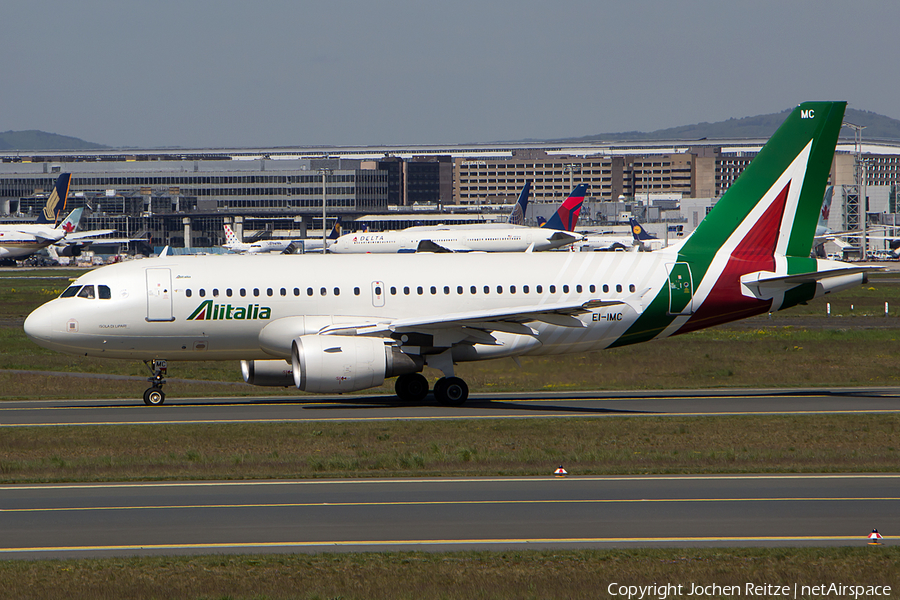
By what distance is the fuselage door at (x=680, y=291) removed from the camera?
97.7 feet

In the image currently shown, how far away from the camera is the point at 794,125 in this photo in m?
31.2

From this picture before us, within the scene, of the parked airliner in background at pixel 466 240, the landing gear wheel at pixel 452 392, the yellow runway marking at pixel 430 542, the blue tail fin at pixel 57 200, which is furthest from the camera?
the blue tail fin at pixel 57 200

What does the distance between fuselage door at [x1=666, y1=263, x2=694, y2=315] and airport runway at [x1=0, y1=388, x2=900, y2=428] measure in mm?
2661

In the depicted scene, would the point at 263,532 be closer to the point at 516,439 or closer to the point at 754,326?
the point at 516,439

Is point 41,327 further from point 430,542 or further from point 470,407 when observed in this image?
point 430,542

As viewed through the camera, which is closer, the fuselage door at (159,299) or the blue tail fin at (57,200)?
the fuselage door at (159,299)

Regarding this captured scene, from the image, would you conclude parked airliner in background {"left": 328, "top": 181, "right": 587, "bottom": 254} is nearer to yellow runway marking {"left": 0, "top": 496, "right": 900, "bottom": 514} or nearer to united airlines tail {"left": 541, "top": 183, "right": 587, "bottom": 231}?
united airlines tail {"left": 541, "top": 183, "right": 587, "bottom": 231}

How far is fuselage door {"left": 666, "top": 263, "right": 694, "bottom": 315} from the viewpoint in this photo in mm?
29766

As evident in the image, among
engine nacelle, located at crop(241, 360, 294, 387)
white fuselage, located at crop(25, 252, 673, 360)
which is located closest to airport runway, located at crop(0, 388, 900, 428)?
engine nacelle, located at crop(241, 360, 294, 387)

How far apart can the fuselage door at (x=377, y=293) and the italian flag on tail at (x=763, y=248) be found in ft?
23.6

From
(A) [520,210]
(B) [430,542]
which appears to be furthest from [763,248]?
(A) [520,210]

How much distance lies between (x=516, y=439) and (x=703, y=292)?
10152 millimetres

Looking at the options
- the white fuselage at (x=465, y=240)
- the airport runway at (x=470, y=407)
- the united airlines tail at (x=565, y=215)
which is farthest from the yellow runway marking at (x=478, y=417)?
Answer: the united airlines tail at (x=565, y=215)
